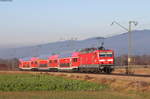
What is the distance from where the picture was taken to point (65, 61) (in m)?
84.6

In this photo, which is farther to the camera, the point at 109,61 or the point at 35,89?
the point at 109,61

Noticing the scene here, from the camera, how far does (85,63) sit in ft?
232

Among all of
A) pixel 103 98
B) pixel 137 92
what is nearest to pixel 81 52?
pixel 137 92

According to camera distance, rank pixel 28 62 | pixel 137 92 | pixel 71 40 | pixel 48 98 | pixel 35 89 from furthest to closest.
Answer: pixel 71 40
pixel 28 62
pixel 35 89
pixel 137 92
pixel 48 98

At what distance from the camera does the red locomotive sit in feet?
216

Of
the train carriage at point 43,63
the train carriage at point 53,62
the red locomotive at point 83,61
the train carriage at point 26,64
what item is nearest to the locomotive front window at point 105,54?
the red locomotive at point 83,61

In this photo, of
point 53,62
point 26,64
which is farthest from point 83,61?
point 26,64

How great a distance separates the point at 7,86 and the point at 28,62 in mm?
68035

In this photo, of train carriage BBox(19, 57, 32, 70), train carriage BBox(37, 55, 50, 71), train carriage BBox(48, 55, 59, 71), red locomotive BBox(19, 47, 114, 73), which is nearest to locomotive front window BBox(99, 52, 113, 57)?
red locomotive BBox(19, 47, 114, 73)

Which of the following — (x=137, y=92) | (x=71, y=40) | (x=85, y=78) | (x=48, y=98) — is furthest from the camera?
(x=71, y=40)

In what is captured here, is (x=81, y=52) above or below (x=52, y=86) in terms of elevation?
above

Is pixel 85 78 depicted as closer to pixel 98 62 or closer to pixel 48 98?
pixel 98 62

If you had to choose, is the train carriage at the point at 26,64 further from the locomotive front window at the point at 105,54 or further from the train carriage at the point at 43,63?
the locomotive front window at the point at 105,54

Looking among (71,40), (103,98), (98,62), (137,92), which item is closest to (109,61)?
(98,62)
